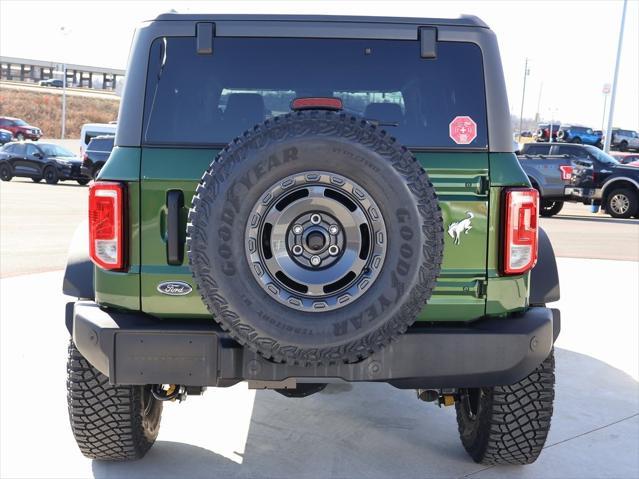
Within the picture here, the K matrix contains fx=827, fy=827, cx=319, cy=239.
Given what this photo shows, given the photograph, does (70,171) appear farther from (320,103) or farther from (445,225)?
(445,225)

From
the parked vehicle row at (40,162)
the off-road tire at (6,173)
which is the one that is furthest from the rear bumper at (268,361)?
the off-road tire at (6,173)

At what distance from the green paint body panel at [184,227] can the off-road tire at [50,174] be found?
2417 cm

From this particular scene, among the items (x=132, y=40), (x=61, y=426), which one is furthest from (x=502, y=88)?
(x=61, y=426)

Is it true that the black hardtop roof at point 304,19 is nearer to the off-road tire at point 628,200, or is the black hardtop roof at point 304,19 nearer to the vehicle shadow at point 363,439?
the vehicle shadow at point 363,439

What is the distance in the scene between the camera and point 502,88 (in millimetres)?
3545

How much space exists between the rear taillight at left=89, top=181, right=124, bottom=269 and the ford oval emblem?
0.64 feet

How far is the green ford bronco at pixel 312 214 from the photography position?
304 centimetres

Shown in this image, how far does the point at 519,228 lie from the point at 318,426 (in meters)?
1.81

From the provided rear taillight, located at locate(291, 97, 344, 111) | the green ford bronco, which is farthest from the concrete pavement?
rear taillight, located at locate(291, 97, 344, 111)

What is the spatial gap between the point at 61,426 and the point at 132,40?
221 centimetres

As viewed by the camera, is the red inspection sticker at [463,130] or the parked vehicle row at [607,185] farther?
the parked vehicle row at [607,185]

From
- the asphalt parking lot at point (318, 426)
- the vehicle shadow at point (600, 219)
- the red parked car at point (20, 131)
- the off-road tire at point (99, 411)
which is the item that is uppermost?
the off-road tire at point (99, 411)

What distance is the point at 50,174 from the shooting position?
26.5m

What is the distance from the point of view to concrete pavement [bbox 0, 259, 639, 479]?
4023mm
